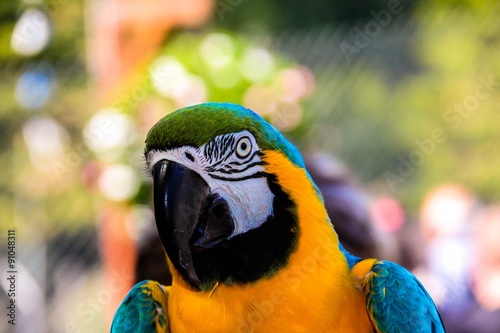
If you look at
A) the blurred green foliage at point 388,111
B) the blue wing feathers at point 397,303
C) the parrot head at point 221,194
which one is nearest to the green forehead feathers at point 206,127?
the parrot head at point 221,194

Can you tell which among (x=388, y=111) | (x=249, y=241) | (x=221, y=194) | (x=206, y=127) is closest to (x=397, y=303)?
(x=249, y=241)

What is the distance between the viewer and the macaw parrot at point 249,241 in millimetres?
1203

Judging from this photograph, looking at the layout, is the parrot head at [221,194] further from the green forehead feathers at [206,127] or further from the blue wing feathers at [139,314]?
the blue wing feathers at [139,314]

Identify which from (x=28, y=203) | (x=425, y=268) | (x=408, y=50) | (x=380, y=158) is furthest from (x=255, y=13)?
(x=425, y=268)

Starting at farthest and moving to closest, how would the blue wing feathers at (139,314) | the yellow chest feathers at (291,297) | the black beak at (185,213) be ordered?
the blue wing feathers at (139,314), the yellow chest feathers at (291,297), the black beak at (185,213)

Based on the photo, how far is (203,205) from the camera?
3.93 ft

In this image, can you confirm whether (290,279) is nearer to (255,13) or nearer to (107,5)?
(107,5)

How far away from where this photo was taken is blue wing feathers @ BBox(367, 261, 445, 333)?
1.34 meters

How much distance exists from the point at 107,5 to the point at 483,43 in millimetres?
2904

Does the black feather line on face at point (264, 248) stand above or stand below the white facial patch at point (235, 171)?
below

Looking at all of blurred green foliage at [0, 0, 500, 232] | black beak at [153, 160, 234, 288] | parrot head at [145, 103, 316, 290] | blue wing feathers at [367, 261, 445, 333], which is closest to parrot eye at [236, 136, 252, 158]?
parrot head at [145, 103, 316, 290]

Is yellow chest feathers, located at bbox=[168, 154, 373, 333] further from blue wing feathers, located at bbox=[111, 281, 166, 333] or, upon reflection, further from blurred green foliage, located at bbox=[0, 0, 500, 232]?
blurred green foliage, located at bbox=[0, 0, 500, 232]

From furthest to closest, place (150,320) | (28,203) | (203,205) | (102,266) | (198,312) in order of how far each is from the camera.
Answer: (28,203), (102,266), (150,320), (198,312), (203,205)

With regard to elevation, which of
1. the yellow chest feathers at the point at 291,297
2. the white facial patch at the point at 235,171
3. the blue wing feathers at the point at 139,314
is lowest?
the blue wing feathers at the point at 139,314
